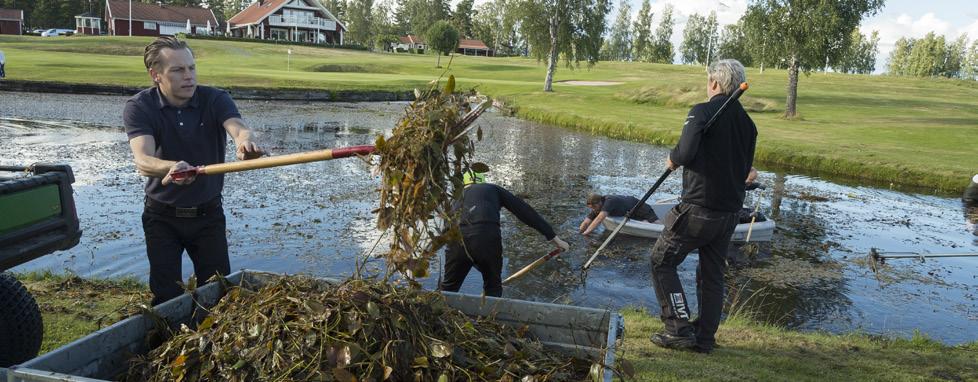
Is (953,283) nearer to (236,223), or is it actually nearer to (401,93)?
(236,223)

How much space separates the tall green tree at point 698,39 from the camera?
378ft

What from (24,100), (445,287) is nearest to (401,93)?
(24,100)

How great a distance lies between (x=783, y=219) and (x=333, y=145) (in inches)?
500

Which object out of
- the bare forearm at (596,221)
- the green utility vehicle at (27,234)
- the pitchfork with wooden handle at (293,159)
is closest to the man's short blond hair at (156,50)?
the green utility vehicle at (27,234)

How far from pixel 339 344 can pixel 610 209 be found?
8.84m

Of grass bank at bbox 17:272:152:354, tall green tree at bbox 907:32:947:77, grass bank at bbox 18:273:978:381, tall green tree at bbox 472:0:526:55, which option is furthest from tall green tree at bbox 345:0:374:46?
grass bank at bbox 18:273:978:381

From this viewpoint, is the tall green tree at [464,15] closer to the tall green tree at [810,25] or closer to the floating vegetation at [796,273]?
the tall green tree at [810,25]

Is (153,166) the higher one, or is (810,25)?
(810,25)

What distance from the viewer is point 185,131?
4.74m

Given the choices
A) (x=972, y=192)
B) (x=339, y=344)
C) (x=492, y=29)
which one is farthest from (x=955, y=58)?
(x=339, y=344)

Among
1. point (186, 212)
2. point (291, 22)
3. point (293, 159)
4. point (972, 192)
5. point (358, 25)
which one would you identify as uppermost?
point (358, 25)

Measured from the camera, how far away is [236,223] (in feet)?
38.4

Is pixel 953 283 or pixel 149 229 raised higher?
pixel 149 229

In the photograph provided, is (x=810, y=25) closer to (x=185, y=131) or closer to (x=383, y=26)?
(x=185, y=131)
